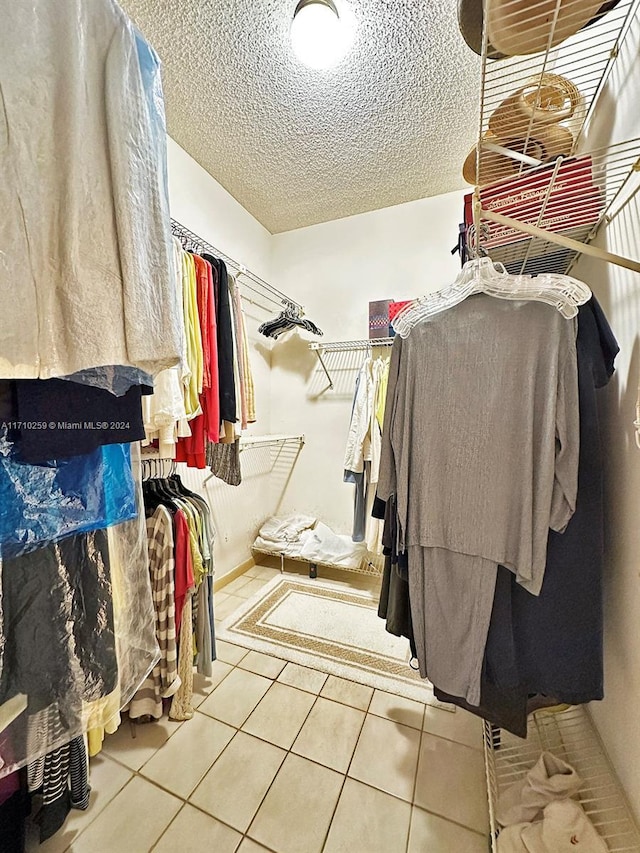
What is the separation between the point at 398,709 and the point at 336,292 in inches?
99.6

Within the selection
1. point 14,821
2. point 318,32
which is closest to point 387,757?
point 14,821

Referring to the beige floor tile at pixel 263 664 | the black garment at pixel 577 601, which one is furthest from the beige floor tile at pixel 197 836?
the black garment at pixel 577 601

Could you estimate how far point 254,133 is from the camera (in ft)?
5.90

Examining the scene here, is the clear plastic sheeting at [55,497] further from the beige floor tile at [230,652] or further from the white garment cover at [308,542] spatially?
the white garment cover at [308,542]

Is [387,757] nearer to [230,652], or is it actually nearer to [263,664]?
[263,664]

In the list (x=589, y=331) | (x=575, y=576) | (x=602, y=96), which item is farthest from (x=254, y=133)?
(x=575, y=576)

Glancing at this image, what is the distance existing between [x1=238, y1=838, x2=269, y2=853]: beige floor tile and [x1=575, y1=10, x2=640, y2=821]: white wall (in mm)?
913

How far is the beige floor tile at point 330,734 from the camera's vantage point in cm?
112

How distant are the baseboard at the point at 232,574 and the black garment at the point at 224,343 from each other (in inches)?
56.0

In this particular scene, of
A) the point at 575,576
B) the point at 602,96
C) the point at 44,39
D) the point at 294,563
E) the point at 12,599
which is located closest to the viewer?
the point at 44,39

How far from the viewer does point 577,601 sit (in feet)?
2.44

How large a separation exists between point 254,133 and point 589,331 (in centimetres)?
200

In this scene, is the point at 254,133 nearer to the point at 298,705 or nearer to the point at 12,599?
the point at 12,599

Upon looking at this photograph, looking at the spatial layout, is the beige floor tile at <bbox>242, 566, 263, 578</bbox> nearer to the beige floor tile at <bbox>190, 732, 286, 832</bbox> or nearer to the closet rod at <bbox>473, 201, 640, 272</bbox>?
the beige floor tile at <bbox>190, 732, 286, 832</bbox>
